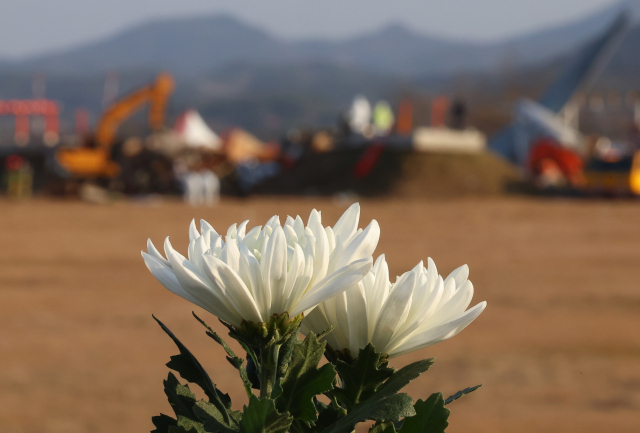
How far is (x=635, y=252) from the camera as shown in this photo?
1906cm

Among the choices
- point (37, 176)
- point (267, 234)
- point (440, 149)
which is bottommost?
point (37, 176)

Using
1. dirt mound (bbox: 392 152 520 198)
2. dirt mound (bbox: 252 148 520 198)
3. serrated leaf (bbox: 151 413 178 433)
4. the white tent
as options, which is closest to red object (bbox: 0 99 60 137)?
the white tent

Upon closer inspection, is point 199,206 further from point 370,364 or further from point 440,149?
point 370,364

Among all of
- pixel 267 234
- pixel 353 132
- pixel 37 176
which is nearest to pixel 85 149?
pixel 37 176

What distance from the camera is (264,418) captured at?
0.60 metres

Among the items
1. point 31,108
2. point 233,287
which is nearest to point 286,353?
point 233,287

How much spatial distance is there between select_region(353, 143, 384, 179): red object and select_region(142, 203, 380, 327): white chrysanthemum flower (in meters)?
36.3

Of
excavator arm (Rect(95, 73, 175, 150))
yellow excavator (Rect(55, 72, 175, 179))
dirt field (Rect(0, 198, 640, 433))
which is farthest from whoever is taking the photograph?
excavator arm (Rect(95, 73, 175, 150))

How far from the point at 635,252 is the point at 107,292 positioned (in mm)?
14064

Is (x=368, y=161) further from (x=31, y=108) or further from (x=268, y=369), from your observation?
(x=268, y=369)

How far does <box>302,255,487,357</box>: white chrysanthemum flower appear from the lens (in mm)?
655

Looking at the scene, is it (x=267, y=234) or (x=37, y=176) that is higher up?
(x=267, y=234)

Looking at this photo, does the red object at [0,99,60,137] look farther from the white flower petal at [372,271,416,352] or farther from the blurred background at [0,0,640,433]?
the white flower petal at [372,271,416,352]

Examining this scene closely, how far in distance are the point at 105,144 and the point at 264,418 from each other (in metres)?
44.1
